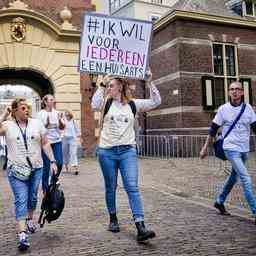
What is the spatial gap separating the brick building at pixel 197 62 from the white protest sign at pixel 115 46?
12.3 metres

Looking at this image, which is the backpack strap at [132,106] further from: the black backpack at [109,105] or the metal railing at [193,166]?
the metal railing at [193,166]

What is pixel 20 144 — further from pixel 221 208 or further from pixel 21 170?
pixel 221 208

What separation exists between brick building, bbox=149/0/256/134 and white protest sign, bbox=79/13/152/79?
40.5 feet

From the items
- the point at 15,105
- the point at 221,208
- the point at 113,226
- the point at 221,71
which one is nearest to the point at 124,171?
the point at 113,226

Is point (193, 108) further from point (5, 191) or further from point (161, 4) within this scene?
point (161, 4)

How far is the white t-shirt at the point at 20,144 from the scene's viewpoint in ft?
14.8

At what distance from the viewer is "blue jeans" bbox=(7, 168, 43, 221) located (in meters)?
4.42

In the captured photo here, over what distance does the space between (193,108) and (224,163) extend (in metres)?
7.36

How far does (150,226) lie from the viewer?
5.14 m

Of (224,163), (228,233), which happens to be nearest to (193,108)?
(224,163)

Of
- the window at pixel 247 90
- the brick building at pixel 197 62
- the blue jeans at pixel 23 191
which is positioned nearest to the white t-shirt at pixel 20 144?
the blue jeans at pixel 23 191

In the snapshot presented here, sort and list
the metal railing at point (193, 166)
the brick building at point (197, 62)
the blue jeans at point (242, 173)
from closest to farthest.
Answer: the blue jeans at point (242, 173) → the metal railing at point (193, 166) → the brick building at point (197, 62)

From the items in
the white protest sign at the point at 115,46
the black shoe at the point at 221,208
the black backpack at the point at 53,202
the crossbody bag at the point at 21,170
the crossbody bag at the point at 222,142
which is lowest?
the black shoe at the point at 221,208

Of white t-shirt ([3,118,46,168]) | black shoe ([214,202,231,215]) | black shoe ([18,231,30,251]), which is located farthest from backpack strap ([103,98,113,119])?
black shoe ([214,202,231,215])
